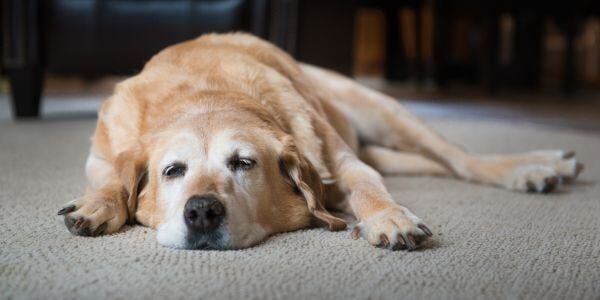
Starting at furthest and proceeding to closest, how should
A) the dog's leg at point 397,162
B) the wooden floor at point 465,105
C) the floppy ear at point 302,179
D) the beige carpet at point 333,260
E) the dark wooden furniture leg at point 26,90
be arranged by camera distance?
1. the wooden floor at point 465,105
2. the dark wooden furniture leg at point 26,90
3. the dog's leg at point 397,162
4. the floppy ear at point 302,179
5. the beige carpet at point 333,260

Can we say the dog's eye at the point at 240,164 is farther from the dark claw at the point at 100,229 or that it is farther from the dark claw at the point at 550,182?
the dark claw at the point at 550,182

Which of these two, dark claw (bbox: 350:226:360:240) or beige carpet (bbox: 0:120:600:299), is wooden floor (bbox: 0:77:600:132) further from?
dark claw (bbox: 350:226:360:240)

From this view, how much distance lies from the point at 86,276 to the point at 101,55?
2.94m

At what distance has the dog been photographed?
1.34m

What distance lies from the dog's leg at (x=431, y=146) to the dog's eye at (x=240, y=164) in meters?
0.96

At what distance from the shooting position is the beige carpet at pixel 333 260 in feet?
3.51

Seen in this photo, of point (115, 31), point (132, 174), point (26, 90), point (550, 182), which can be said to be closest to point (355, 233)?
point (132, 174)

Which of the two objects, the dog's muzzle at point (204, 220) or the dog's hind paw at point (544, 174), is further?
the dog's hind paw at point (544, 174)

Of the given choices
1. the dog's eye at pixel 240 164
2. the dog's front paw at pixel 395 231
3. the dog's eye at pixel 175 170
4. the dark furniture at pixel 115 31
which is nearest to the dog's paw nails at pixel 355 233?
the dog's front paw at pixel 395 231

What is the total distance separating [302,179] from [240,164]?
0.17 meters

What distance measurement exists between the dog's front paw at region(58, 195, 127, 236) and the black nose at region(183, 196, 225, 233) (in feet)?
0.79

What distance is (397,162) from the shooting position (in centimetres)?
239

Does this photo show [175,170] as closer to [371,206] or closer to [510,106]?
[371,206]

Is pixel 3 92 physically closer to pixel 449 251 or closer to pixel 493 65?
pixel 493 65
